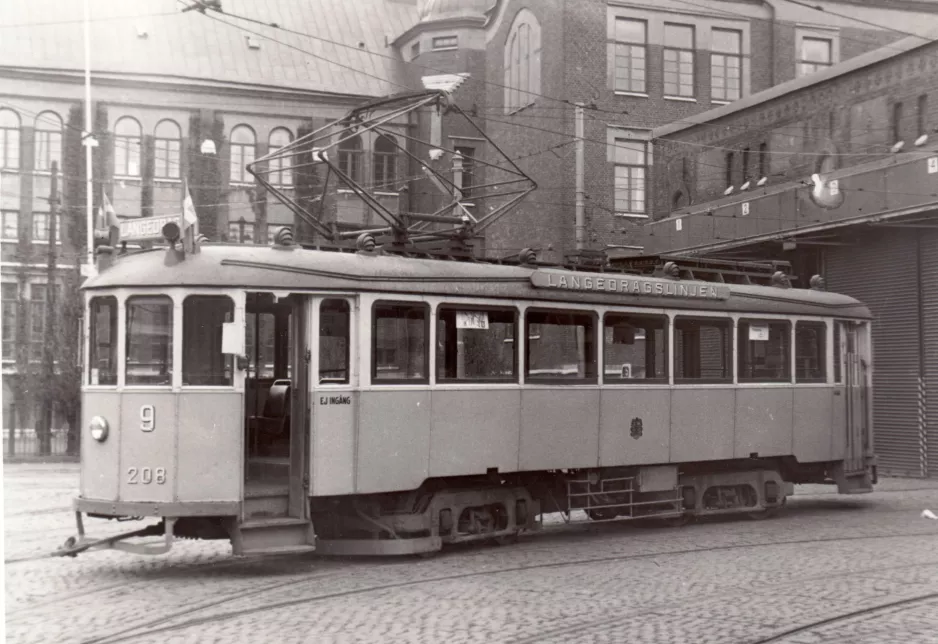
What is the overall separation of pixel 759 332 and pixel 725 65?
39.5ft

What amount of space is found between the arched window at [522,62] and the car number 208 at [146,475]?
14.9 meters

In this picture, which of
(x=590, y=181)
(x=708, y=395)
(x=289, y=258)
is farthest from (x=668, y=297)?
(x=590, y=181)

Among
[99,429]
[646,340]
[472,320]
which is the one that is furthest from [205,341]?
[646,340]

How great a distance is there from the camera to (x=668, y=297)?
1423 centimetres

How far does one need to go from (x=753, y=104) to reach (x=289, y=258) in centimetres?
1650

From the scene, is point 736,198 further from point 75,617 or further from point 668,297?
point 75,617

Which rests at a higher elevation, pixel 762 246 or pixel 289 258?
pixel 762 246

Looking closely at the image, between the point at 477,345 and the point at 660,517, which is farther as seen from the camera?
the point at 660,517

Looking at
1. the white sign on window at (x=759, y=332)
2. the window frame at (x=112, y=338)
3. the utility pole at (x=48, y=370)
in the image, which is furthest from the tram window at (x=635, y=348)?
the utility pole at (x=48, y=370)

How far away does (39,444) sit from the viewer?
28328 mm

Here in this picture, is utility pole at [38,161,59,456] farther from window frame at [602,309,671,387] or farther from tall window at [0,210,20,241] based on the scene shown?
window frame at [602,309,671,387]

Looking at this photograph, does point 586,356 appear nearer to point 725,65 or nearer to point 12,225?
point 725,65

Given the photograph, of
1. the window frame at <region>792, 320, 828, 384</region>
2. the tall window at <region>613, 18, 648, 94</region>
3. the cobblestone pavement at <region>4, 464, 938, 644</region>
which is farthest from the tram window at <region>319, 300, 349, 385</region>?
the tall window at <region>613, 18, 648, 94</region>

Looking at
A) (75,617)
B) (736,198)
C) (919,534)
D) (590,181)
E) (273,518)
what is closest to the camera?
(75,617)
